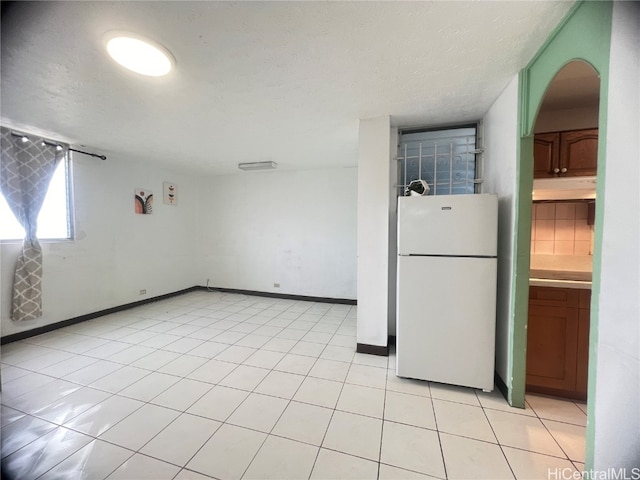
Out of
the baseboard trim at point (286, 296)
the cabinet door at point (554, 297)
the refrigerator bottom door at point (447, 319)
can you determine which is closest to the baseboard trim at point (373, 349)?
the refrigerator bottom door at point (447, 319)

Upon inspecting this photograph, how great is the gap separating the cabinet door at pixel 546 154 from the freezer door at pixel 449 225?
2.26ft

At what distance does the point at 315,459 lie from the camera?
144 centimetres

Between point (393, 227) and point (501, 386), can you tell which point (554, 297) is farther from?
point (393, 227)

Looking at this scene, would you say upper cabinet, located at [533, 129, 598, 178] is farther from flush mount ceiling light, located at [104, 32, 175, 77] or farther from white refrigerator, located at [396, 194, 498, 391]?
flush mount ceiling light, located at [104, 32, 175, 77]

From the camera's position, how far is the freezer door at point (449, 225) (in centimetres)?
199

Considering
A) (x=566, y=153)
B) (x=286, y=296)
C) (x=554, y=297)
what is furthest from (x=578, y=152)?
(x=286, y=296)

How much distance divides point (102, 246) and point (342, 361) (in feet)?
13.0

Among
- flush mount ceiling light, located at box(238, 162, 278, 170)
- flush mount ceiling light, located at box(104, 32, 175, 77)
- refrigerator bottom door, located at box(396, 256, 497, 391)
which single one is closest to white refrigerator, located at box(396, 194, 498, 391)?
refrigerator bottom door, located at box(396, 256, 497, 391)

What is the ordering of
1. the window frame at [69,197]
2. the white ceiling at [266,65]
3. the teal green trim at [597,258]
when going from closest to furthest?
the teal green trim at [597,258] → the white ceiling at [266,65] → the window frame at [69,197]

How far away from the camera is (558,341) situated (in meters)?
1.96

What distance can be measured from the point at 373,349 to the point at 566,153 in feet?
8.37

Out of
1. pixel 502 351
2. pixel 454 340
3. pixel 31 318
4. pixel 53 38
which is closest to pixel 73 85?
pixel 53 38

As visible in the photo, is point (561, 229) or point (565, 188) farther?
point (561, 229)

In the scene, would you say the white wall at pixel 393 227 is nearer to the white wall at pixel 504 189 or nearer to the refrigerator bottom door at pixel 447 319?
the refrigerator bottom door at pixel 447 319
